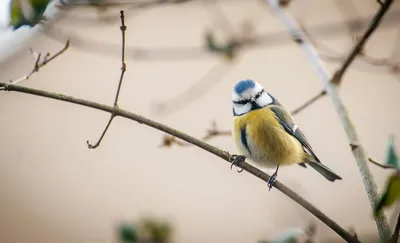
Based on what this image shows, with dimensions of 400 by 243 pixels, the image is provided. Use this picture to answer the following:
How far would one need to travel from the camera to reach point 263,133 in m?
1.38

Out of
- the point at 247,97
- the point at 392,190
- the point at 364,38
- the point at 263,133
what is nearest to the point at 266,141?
the point at 263,133

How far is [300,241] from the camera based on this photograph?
0.99m

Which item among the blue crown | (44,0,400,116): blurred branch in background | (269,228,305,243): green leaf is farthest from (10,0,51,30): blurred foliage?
A: the blue crown

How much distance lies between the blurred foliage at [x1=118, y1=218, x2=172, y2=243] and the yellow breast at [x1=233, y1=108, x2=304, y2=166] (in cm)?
58

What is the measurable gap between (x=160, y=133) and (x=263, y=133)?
1.33 m

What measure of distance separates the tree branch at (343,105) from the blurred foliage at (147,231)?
0.30 m

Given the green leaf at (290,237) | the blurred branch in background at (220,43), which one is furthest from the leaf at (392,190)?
the blurred branch in background at (220,43)

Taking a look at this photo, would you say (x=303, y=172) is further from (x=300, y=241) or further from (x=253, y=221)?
(x=300, y=241)

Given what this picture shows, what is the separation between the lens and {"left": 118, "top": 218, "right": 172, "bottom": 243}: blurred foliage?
0.81m

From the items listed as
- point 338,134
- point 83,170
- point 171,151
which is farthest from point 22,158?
point 338,134

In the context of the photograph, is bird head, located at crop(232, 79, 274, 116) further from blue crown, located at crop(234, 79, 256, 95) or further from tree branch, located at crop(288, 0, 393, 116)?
tree branch, located at crop(288, 0, 393, 116)

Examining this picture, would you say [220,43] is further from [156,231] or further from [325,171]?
[156,231]

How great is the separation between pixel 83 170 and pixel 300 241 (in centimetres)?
209

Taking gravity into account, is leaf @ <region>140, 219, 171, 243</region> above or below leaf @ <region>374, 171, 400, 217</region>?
below
